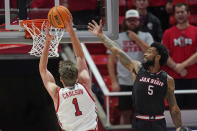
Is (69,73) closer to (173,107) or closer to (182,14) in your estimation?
(173,107)

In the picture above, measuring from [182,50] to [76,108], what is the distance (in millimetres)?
2893

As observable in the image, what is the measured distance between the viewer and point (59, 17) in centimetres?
473

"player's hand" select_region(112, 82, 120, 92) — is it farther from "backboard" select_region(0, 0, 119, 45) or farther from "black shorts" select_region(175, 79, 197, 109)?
"backboard" select_region(0, 0, 119, 45)

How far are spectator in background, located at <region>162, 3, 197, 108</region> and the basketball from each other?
2542mm

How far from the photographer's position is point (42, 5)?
679 cm

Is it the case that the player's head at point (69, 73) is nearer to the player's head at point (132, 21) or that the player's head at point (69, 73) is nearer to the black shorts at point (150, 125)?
the black shorts at point (150, 125)

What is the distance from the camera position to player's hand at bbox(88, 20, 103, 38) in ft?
17.5

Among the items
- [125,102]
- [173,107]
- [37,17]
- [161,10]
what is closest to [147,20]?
[125,102]

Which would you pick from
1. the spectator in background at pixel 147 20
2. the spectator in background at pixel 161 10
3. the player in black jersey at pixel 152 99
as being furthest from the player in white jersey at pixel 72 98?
the spectator in background at pixel 161 10

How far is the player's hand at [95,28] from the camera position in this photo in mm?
5340

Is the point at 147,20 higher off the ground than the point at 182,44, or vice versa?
the point at 147,20

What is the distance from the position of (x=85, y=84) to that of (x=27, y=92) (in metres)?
3.39

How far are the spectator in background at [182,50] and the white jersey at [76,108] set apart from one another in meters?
2.56

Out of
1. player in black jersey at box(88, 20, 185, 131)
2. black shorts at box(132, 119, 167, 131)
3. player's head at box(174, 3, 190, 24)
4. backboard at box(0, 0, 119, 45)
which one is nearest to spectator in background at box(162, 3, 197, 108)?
player's head at box(174, 3, 190, 24)
